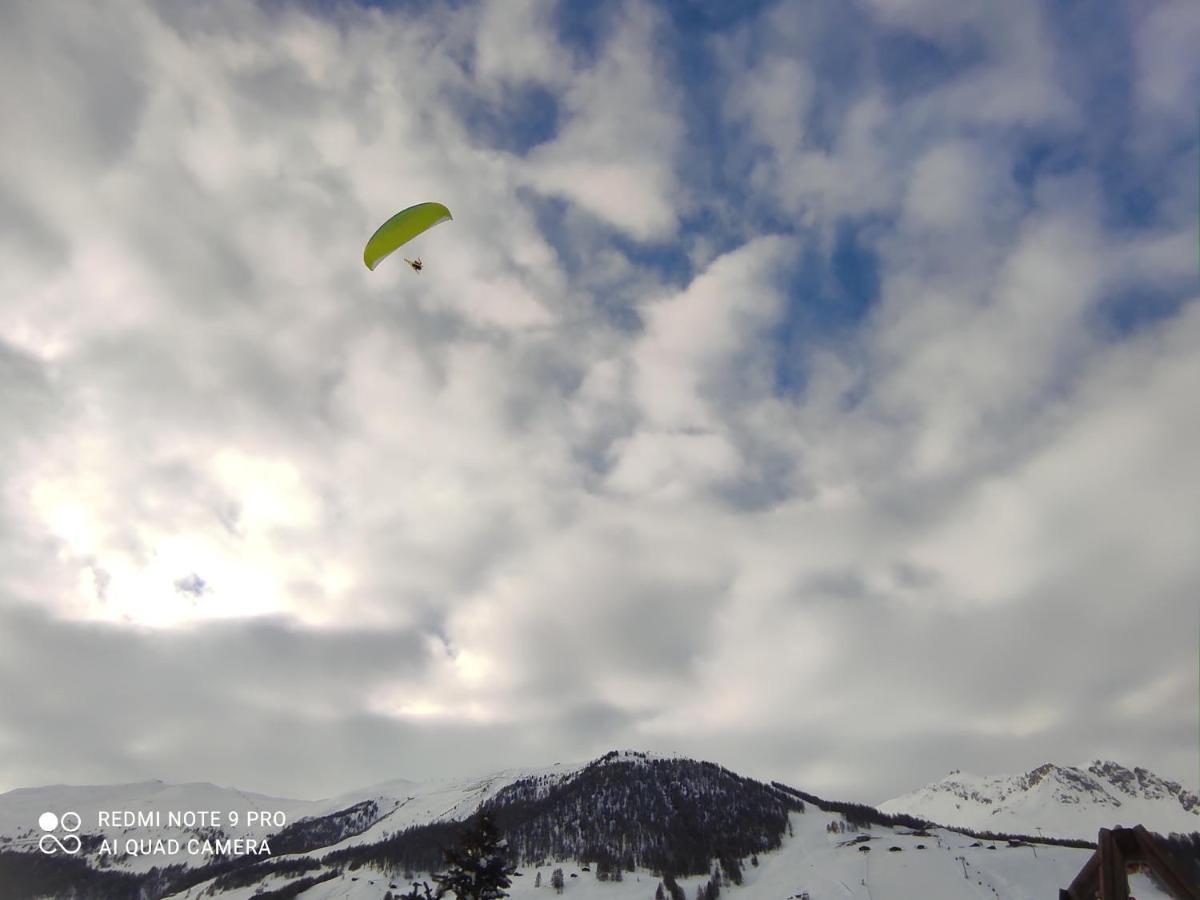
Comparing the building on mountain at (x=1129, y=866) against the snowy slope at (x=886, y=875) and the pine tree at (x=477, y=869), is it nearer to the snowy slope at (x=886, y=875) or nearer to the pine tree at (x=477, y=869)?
the pine tree at (x=477, y=869)

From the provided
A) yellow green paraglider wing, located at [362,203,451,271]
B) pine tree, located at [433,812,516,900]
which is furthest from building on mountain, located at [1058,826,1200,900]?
yellow green paraglider wing, located at [362,203,451,271]

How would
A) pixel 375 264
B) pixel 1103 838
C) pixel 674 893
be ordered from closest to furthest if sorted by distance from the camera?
1. pixel 1103 838
2. pixel 375 264
3. pixel 674 893

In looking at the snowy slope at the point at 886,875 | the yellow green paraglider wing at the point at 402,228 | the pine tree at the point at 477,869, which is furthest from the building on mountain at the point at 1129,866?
the snowy slope at the point at 886,875

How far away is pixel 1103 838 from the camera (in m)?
7.19

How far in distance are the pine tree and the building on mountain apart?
34846 millimetres

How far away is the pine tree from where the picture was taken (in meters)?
37.1

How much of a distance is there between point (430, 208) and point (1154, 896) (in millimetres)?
151280

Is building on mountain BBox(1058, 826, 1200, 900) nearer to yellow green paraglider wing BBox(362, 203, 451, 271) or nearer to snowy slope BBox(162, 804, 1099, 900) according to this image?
yellow green paraglider wing BBox(362, 203, 451, 271)

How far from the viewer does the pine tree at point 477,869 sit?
37.1 metres

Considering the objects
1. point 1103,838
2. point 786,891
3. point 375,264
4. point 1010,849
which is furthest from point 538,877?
point 1103,838

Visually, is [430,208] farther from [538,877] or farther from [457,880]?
[538,877]

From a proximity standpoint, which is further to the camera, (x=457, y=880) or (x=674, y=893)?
(x=674, y=893)

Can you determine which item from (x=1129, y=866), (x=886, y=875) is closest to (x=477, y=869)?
(x=1129, y=866)

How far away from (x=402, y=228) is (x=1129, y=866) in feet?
149
